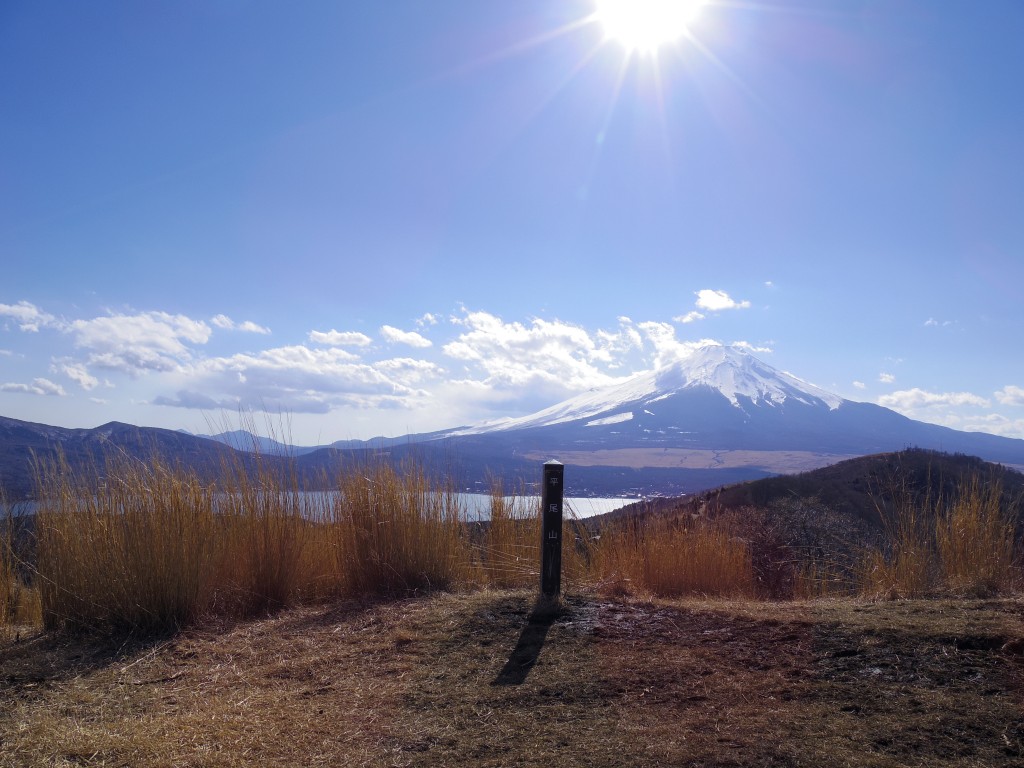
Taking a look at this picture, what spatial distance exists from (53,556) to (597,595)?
376cm

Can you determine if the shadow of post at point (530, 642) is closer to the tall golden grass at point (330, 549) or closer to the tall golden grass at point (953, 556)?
the tall golden grass at point (330, 549)

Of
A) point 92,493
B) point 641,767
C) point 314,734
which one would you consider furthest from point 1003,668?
point 92,493

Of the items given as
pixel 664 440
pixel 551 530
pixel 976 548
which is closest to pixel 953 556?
pixel 976 548

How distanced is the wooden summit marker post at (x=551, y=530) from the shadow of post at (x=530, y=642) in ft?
0.39

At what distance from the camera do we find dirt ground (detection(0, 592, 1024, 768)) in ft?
9.00

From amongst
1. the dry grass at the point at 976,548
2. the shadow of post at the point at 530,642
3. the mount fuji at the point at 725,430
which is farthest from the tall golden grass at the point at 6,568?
the mount fuji at the point at 725,430

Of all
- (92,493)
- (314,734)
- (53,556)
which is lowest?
(314,734)

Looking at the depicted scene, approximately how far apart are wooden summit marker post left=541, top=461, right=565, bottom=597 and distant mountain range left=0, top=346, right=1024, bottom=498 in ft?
5.43

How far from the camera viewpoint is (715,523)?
7.96 metres

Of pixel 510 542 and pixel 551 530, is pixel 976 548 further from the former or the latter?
pixel 510 542

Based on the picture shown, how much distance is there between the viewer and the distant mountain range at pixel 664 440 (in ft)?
21.4

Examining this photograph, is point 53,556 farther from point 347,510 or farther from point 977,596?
point 977,596

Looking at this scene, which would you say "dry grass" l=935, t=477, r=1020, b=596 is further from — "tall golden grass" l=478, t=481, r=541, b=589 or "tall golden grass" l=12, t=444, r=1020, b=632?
"tall golden grass" l=478, t=481, r=541, b=589

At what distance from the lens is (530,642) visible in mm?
4223
